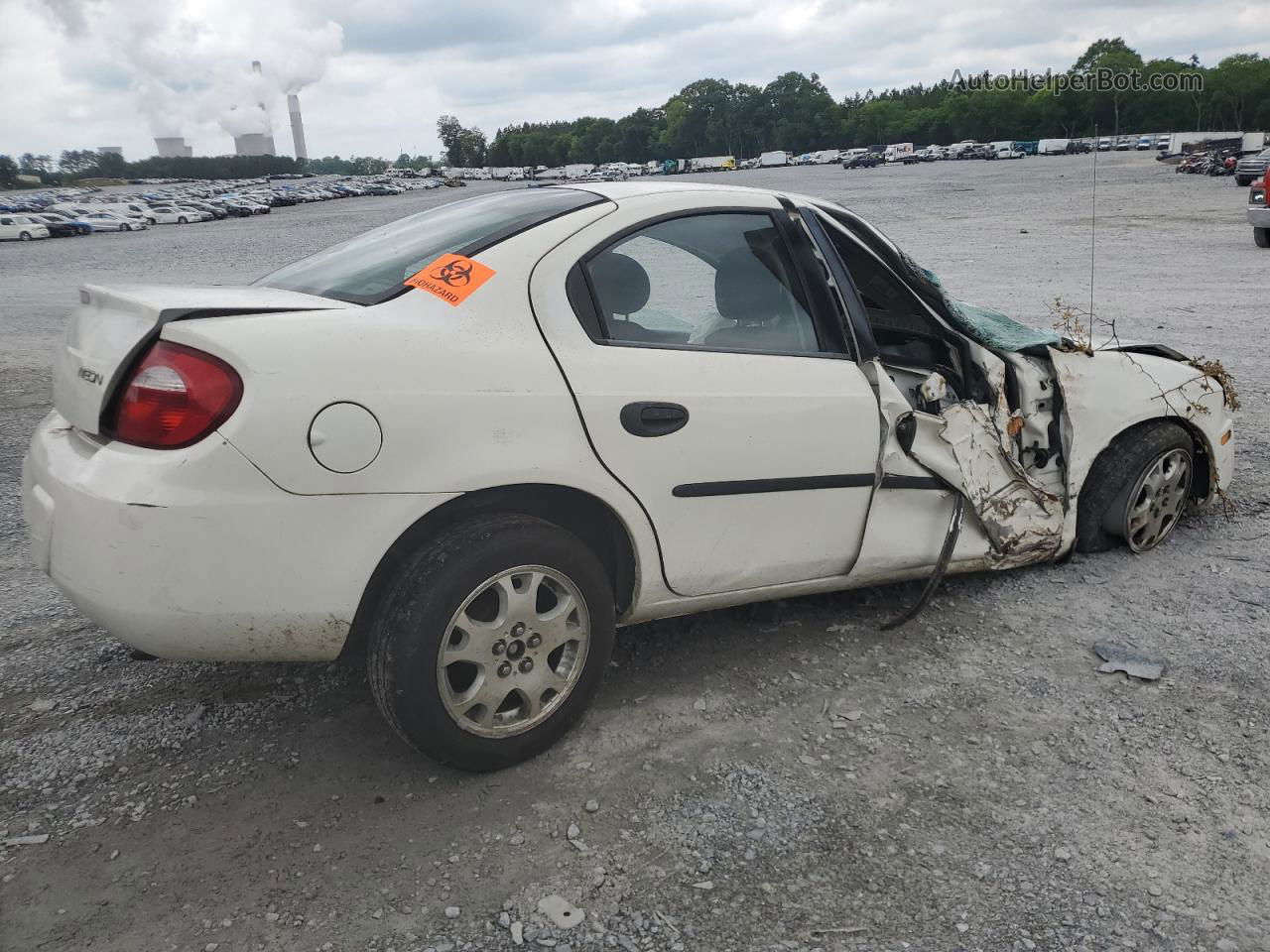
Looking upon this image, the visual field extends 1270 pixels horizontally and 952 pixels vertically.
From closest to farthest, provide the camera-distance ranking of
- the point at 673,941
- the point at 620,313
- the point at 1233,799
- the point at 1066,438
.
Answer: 1. the point at 673,941
2. the point at 1233,799
3. the point at 620,313
4. the point at 1066,438

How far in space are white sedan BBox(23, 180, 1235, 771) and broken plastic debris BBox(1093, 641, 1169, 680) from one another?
51 centimetres

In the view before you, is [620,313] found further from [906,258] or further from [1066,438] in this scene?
[1066,438]

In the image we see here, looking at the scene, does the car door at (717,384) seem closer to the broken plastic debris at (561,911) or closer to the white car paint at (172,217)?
the broken plastic debris at (561,911)

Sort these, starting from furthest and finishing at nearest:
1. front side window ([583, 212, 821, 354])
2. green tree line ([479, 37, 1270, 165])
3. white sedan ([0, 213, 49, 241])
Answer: green tree line ([479, 37, 1270, 165]) → white sedan ([0, 213, 49, 241]) → front side window ([583, 212, 821, 354])

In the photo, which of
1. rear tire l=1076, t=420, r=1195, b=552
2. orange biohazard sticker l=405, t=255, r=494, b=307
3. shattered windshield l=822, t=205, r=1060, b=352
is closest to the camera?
orange biohazard sticker l=405, t=255, r=494, b=307

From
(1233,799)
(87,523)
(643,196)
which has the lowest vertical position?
(1233,799)

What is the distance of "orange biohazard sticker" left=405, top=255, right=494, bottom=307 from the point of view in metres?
2.72

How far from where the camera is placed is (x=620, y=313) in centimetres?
296

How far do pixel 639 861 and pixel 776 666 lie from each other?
44.1 inches

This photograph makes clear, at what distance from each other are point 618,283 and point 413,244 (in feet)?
2.20

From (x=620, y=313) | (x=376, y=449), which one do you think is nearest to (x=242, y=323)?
(x=376, y=449)

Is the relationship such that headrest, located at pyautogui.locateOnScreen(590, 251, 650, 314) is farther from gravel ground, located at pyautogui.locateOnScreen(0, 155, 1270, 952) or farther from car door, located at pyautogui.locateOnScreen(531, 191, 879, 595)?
gravel ground, located at pyautogui.locateOnScreen(0, 155, 1270, 952)

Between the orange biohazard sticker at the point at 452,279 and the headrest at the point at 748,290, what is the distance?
2.87 feet

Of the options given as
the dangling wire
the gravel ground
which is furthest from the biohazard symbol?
the dangling wire
